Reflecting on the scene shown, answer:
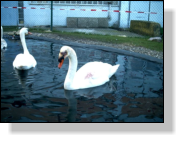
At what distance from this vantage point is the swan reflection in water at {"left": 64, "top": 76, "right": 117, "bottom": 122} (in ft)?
12.5

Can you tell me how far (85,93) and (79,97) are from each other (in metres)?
0.25

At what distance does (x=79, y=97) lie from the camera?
4.33m

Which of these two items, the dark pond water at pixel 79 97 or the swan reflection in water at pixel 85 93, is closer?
the dark pond water at pixel 79 97

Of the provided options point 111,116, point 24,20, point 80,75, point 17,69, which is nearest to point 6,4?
point 24,20

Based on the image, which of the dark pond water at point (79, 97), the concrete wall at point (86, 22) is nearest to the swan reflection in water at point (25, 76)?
the dark pond water at point (79, 97)

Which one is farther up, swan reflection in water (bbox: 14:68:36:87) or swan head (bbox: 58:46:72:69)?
swan head (bbox: 58:46:72:69)

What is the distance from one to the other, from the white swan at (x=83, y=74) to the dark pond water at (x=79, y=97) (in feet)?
0.48

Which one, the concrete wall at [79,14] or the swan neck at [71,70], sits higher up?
the concrete wall at [79,14]

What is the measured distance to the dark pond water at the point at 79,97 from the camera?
3.53m

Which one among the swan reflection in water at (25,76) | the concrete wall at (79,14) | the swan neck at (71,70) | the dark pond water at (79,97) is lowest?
the dark pond water at (79,97)

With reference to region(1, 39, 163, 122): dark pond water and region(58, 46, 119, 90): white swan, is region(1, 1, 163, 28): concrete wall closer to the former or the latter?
region(1, 39, 163, 122): dark pond water

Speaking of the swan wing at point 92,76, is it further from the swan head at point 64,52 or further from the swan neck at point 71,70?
the swan head at point 64,52

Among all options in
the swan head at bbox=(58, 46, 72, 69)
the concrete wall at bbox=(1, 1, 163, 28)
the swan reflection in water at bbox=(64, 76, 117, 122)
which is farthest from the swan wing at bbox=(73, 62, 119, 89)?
the concrete wall at bbox=(1, 1, 163, 28)

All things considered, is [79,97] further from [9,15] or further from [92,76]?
[9,15]
